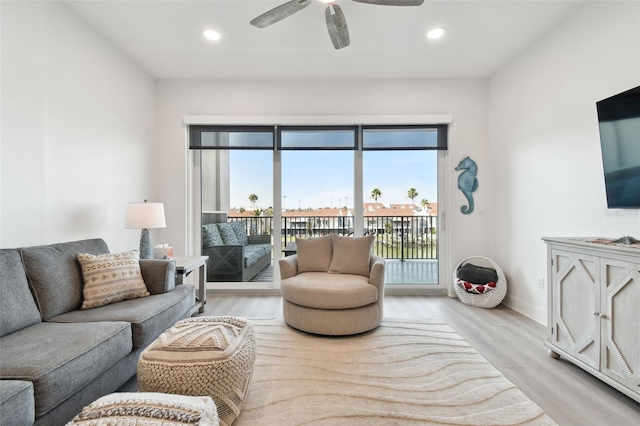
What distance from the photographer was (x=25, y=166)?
2113mm

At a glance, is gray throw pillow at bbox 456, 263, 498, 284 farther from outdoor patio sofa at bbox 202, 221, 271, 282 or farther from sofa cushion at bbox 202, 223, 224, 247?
sofa cushion at bbox 202, 223, 224, 247

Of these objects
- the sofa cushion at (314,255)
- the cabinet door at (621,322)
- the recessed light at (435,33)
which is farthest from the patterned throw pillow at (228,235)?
the cabinet door at (621,322)

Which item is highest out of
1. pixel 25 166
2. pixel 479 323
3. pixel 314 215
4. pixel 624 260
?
pixel 25 166

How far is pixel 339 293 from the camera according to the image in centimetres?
250

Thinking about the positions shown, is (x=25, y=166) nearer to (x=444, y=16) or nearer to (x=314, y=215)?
(x=314, y=215)

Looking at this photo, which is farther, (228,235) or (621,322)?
(228,235)

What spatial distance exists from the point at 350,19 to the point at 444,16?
2.69 feet

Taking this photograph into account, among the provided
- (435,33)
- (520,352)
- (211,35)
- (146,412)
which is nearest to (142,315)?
(146,412)

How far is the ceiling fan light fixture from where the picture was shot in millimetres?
2770

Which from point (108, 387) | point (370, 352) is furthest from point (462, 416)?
point (108, 387)

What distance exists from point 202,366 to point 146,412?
0.35 m

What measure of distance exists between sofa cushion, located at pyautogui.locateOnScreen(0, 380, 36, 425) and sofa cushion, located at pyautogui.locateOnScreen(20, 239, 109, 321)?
883 mm

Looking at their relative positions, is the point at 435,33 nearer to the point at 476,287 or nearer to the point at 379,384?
the point at 476,287

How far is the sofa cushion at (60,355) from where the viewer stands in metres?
1.22
